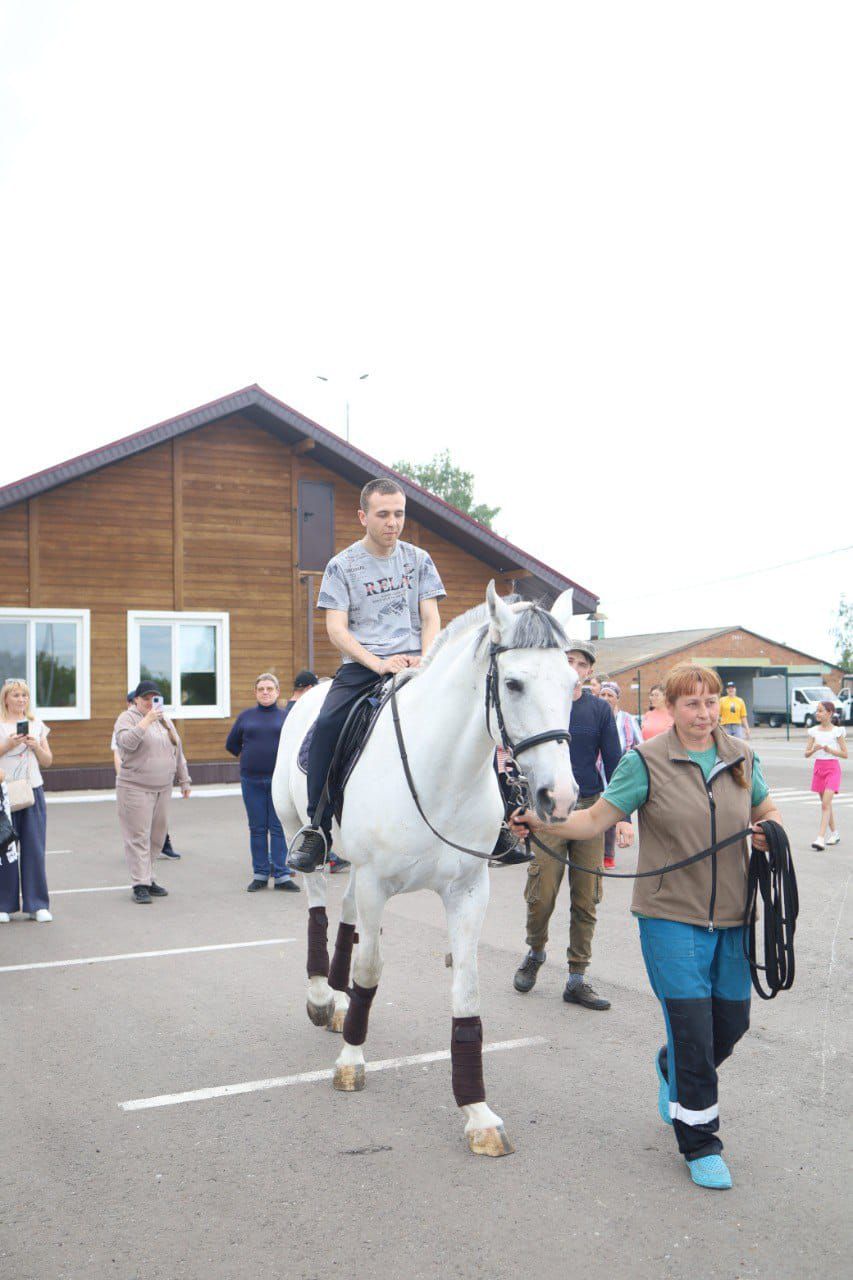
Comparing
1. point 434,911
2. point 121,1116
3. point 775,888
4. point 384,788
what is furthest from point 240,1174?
point 434,911

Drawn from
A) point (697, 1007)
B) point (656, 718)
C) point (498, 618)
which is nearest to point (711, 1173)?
point (697, 1007)

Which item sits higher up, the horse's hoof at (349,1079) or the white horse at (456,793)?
the white horse at (456,793)

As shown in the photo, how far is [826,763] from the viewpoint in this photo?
12.7m

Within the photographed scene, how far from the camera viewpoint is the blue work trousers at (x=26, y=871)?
28.7ft

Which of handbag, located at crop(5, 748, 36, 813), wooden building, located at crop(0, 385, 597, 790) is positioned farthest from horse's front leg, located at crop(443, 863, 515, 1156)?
wooden building, located at crop(0, 385, 597, 790)

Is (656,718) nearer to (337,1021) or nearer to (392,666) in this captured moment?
(337,1021)

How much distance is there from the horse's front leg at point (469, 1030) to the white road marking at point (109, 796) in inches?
566

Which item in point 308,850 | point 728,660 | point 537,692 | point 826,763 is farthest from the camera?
point 728,660

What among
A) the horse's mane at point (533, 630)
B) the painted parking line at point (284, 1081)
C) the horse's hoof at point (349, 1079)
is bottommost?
the painted parking line at point (284, 1081)

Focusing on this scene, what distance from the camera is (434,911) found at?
904cm

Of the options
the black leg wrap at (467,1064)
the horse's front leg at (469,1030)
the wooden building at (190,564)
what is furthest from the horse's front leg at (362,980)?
the wooden building at (190,564)

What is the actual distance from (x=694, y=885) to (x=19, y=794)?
649 cm

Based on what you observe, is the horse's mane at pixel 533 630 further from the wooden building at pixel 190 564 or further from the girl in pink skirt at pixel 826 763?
the wooden building at pixel 190 564

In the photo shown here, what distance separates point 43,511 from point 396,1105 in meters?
16.6
